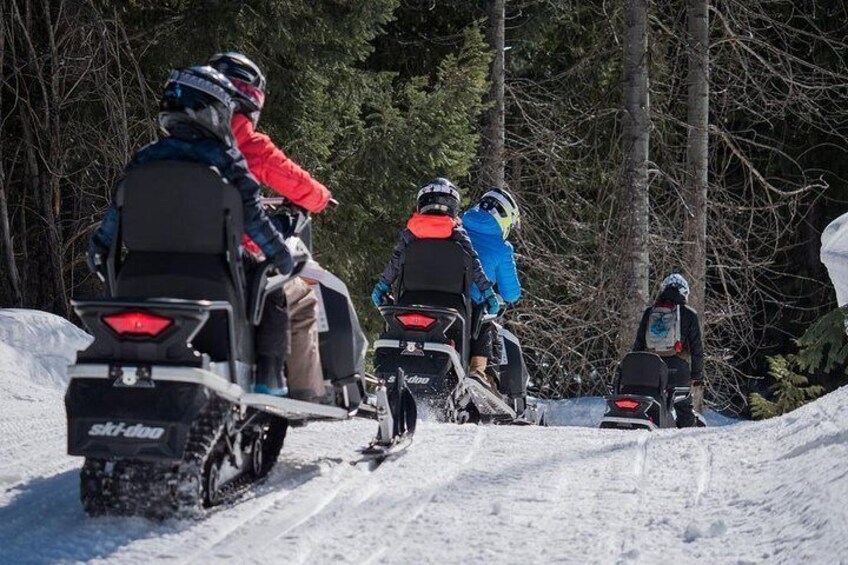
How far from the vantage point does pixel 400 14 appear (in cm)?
1725

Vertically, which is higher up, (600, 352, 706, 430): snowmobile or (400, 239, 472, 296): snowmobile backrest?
(400, 239, 472, 296): snowmobile backrest

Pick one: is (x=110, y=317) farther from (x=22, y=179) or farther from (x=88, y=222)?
(x=22, y=179)

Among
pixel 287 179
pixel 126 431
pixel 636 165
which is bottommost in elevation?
pixel 126 431

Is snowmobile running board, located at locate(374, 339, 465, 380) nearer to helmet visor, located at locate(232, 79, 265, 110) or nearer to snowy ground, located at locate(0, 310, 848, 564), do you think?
snowy ground, located at locate(0, 310, 848, 564)

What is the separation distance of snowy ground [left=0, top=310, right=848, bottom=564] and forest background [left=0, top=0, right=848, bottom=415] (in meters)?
3.81

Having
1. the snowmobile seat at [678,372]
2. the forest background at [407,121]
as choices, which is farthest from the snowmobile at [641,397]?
the forest background at [407,121]

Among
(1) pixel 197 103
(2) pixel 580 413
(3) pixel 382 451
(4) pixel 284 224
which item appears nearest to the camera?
(1) pixel 197 103

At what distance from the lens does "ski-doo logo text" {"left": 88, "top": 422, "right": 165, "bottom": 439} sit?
4.22m

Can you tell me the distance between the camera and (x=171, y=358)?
4.33m

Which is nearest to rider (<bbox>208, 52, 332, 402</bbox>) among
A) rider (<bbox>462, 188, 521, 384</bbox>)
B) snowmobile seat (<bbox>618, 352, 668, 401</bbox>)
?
rider (<bbox>462, 188, 521, 384</bbox>)

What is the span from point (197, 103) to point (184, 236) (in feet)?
1.64

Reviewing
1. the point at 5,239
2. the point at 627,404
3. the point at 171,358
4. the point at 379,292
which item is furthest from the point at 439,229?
the point at 5,239

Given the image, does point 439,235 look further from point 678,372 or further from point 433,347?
point 678,372

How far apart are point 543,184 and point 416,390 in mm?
9601
